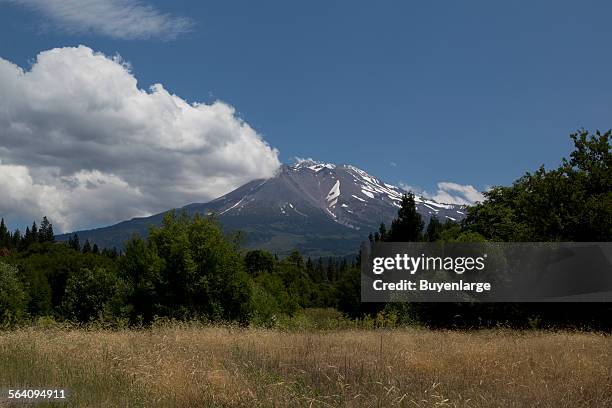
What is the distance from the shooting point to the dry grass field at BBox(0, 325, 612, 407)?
6496 mm

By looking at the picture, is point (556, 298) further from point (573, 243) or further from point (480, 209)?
point (480, 209)

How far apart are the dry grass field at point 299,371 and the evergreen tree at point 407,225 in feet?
138

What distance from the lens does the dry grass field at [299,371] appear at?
6496mm

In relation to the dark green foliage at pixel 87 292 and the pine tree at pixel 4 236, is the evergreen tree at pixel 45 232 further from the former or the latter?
the dark green foliage at pixel 87 292

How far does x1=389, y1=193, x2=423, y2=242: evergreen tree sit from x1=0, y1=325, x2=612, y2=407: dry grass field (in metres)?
42.1

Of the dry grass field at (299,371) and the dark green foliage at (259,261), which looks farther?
the dark green foliage at (259,261)

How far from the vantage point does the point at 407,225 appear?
54.7 metres

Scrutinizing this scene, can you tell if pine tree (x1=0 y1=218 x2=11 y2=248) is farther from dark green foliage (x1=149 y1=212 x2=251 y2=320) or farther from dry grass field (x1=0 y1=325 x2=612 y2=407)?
dry grass field (x1=0 y1=325 x2=612 y2=407)

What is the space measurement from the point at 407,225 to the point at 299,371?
47.5 metres

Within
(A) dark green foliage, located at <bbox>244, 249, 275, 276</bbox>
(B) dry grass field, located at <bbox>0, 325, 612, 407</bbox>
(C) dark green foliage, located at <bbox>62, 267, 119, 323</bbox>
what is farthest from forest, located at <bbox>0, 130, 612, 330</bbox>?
(A) dark green foliage, located at <bbox>244, 249, 275, 276</bbox>

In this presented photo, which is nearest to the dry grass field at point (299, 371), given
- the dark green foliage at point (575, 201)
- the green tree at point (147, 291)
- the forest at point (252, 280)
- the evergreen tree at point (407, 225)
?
the forest at point (252, 280)

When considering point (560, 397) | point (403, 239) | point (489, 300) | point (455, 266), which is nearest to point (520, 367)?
point (560, 397)

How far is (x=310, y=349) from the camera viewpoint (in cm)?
1120

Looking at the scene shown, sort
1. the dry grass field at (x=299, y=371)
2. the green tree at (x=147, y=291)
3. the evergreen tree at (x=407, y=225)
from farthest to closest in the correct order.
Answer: the evergreen tree at (x=407, y=225) < the green tree at (x=147, y=291) < the dry grass field at (x=299, y=371)
